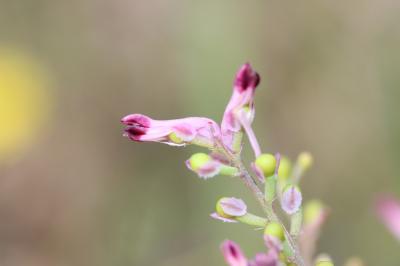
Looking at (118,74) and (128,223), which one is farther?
(118,74)

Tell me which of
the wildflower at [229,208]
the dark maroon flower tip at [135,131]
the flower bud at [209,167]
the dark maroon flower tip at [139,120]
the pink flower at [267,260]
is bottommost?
the pink flower at [267,260]

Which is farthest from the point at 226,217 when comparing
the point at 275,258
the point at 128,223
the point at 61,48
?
the point at 61,48

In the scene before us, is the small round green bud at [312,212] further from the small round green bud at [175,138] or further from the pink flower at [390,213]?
the small round green bud at [175,138]

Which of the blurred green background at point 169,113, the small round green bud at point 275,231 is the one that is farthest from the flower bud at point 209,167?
the blurred green background at point 169,113

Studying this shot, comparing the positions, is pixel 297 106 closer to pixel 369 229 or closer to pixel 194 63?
pixel 194 63

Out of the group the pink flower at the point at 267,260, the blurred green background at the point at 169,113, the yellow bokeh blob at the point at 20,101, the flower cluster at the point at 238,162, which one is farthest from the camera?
the yellow bokeh blob at the point at 20,101

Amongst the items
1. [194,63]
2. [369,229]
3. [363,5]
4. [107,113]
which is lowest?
[369,229]
